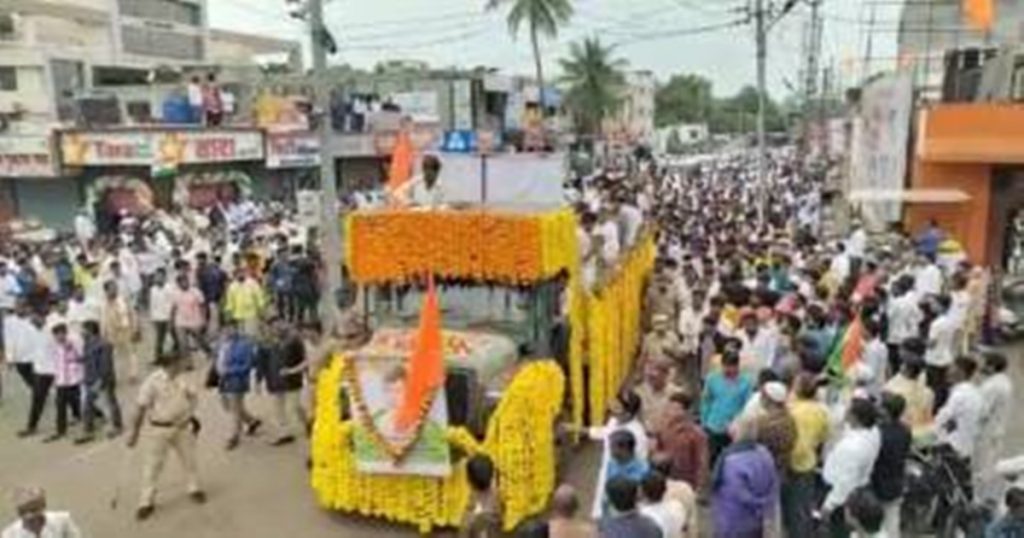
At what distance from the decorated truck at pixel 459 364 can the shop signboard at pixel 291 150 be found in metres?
28.2

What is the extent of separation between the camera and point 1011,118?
20.2 meters

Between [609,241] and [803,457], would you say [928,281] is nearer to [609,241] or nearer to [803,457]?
[609,241]

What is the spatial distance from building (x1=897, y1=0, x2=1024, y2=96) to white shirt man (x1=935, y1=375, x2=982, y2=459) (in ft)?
75.9

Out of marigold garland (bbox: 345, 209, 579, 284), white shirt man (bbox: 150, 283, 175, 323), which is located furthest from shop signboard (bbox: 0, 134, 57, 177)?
marigold garland (bbox: 345, 209, 579, 284)

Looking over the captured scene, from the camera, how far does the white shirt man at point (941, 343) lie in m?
11.7

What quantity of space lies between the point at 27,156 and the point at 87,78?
81.8 ft

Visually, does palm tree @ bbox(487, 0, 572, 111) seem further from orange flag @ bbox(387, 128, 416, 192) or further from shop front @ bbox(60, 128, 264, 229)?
orange flag @ bbox(387, 128, 416, 192)

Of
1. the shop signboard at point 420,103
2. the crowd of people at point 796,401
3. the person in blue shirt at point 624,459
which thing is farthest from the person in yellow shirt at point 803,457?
the shop signboard at point 420,103

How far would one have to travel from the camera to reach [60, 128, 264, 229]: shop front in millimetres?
34875

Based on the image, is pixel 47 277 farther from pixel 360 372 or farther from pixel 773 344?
pixel 773 344

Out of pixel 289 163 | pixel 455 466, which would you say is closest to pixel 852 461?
pixel 455 466

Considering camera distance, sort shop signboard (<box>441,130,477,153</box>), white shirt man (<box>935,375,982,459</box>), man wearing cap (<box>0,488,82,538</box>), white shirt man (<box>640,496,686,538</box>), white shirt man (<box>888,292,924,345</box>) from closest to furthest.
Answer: white shirt man (<box>640,496,686,538</box>) → man wearing cap (<box>0,488,82,538</box>) → white shirt man (<box>935,375,982,459</box>) → white shirt man (<box>888,292,924,345</box>) → shop signboard (<box>441,130,477,153</box>)

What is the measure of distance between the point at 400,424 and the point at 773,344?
3.51m

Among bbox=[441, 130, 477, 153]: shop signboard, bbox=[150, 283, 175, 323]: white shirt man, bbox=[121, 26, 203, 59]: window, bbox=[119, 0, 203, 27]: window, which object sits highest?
bbox=[119, 0, 203, 27]: window
